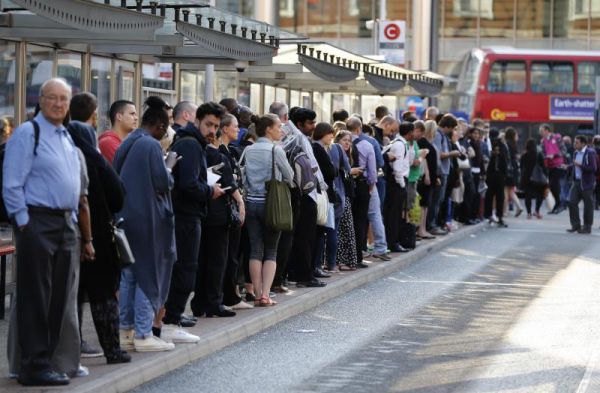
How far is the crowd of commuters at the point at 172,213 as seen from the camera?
8422 mm

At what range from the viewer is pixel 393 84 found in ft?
83.4

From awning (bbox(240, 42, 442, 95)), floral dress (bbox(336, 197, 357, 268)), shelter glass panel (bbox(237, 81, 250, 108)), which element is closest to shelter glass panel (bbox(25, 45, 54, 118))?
floral dress (bbox(336, 197, 357, 268))

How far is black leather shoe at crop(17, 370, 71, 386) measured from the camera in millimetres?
8406

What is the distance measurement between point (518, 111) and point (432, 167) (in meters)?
21.3

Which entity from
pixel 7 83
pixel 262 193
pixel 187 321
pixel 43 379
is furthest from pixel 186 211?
pixel 7 83

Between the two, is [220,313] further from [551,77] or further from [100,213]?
[551,77]

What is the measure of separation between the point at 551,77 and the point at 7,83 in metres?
32.0

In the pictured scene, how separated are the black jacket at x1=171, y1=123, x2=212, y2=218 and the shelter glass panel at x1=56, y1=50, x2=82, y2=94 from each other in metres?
3.93

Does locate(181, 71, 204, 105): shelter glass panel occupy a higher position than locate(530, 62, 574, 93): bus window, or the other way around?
locate(530, 62, 574, 93): bus window

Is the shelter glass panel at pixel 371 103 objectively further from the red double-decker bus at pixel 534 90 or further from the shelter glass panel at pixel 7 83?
the shelter glass panel at pixel 7 83

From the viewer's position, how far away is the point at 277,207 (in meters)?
12.8

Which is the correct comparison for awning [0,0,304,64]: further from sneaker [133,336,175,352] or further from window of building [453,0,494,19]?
window of building [453,0,494,19]

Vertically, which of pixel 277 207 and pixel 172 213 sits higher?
pixel 172 213

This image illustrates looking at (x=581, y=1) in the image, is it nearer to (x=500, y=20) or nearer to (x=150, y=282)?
(x=500, y=20)
